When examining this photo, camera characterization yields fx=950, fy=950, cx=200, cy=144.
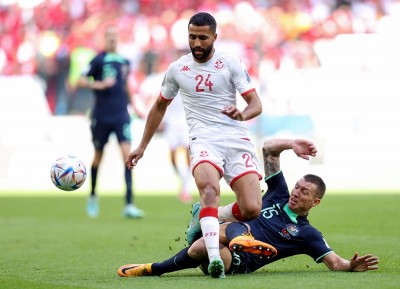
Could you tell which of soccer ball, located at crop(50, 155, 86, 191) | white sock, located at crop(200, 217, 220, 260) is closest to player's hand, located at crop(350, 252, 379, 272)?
white sock, located at crop(200, 217, 220, 260)

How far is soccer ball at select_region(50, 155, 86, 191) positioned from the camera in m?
9.18

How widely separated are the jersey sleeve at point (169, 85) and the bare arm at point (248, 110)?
27.9 inches

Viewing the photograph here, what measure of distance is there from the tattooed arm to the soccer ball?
6.32 feet

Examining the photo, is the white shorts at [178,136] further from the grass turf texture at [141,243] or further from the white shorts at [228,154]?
the white shorts at [228,154]

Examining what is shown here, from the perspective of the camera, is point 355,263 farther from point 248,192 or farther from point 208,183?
point 208,183

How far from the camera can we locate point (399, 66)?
22.5 meters

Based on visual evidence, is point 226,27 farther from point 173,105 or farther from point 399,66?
point 173,105

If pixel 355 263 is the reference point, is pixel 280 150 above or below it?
above

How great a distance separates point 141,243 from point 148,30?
18.1 m

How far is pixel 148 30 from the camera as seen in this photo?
2847 cm

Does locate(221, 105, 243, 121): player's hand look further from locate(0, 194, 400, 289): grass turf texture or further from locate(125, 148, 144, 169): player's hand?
locate(125, 148, 144, 169): player's hand

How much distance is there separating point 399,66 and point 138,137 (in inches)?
251

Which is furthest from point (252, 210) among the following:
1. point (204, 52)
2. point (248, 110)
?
point (204, 52)

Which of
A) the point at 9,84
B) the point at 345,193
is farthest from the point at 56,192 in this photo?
the point at 345,193
